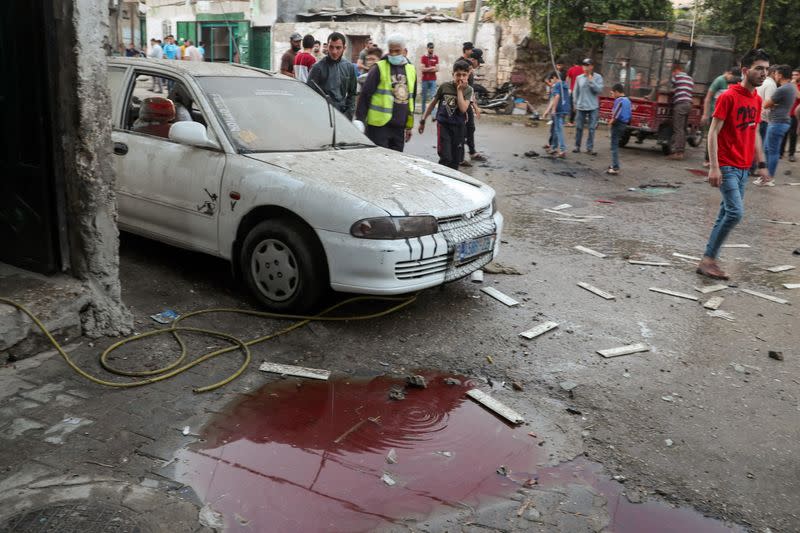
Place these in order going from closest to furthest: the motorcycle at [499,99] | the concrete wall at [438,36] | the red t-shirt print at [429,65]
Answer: the red t-shirt print at [429,65], the motorcycle at [499,99], the concrete wall at [438,36]

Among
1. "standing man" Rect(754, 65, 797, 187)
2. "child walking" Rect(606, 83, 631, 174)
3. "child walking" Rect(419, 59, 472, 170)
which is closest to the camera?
"child walking" Rect(419, 59, 472, 170)

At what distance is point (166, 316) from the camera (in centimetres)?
497

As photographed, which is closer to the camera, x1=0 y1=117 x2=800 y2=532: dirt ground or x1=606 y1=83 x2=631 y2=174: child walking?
x1=0 y1=117 x2=800 y2=532: dirt ground

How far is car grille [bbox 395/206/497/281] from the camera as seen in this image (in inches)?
189

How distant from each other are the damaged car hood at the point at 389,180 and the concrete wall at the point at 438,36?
73.3 ft

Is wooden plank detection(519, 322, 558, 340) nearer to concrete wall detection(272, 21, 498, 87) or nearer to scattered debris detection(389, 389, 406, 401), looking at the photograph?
scattered debris detection(389, 389, 406, 401)

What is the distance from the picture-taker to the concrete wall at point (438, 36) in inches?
1056

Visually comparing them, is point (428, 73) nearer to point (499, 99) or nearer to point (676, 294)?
point (499, 99)

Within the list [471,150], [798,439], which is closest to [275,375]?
[798,439]

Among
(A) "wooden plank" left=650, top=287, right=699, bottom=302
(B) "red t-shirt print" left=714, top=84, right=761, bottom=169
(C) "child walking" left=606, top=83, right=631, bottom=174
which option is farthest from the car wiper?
(C) "child walking" left=606, top=83, right=631, bottom=174

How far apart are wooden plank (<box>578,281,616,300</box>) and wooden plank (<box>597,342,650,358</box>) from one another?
3.42ft

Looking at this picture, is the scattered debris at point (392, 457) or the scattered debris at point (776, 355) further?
the scattered debris at point (776, 355)

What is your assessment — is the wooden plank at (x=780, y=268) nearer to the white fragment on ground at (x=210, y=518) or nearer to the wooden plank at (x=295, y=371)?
the wooden plank at (x=295, y=371)

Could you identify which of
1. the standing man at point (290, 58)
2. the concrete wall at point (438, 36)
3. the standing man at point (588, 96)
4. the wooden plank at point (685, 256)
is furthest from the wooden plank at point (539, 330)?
the concrete wall at point (438, 36)
